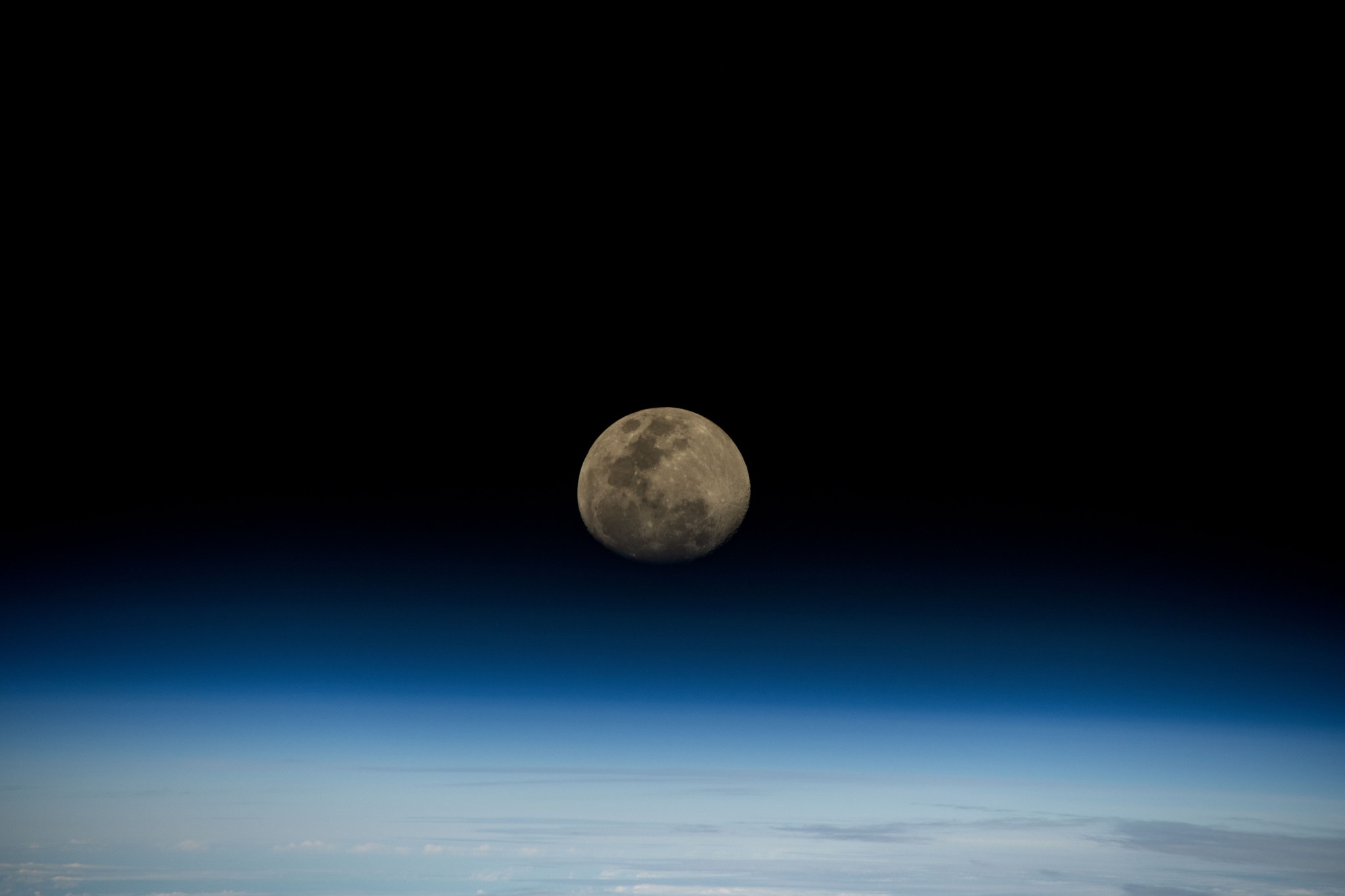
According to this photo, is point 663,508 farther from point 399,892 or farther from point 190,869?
point 190,869

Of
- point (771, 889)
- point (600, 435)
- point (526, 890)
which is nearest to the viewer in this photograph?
point (600, 435)

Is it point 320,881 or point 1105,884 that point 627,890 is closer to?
point 320,881

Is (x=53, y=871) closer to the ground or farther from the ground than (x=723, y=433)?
closer to the ground

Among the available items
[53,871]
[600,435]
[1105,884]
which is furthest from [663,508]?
[53,871]

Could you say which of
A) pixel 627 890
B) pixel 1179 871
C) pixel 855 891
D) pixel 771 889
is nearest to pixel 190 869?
pixel 627 890

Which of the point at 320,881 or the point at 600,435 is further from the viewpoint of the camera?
the point at 320,881

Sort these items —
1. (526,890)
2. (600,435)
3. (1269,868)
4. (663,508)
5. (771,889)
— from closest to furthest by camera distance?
(663,508) → (600,435) → (1269,868) → (526,890) → (771,889)
